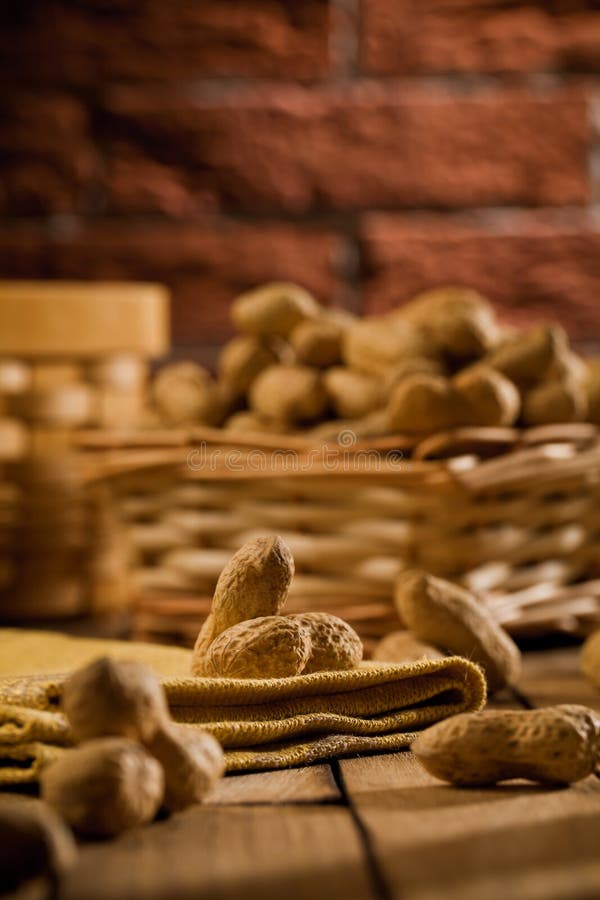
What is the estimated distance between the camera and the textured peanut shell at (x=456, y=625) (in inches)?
42.6

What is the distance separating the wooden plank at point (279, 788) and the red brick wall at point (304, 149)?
124cm

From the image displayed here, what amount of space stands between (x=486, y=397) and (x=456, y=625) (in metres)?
0.30

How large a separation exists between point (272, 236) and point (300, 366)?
0.60 metres

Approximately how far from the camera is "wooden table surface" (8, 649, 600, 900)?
64 centimetres

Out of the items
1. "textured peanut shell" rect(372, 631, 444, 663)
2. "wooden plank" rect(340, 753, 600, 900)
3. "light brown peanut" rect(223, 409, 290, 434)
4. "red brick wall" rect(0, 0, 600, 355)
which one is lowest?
"textured peanut shell" rect(372, 631, 444, 663)

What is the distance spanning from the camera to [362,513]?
4.18ft

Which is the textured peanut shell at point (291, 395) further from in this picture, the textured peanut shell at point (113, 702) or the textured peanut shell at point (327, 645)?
the textured peanut shell at point (113, 702)

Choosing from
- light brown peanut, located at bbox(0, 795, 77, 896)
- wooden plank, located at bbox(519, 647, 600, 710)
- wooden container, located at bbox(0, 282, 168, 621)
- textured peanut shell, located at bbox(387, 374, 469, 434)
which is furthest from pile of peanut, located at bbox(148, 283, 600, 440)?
light brown peanut, located at bbox(0, 795, 77, 896)

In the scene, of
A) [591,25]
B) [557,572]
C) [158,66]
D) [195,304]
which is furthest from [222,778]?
[591,25]

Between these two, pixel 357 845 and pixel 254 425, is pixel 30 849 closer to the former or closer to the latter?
pixel 357 845

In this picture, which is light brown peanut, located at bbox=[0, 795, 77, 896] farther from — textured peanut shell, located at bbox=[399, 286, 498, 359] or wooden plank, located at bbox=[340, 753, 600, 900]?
textured peanut shell, located at bbox=[399, 286, 498, 359]

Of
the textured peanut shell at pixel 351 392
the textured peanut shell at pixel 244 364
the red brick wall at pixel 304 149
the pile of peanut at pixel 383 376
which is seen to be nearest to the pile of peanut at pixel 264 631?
the pile of peanut at pixel 383 376

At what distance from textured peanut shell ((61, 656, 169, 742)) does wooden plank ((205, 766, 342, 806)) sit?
Result: 10 centimetres

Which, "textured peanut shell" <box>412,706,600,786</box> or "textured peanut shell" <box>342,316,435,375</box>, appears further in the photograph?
"textured peanut shell" <box>342,316,435,375</box>
